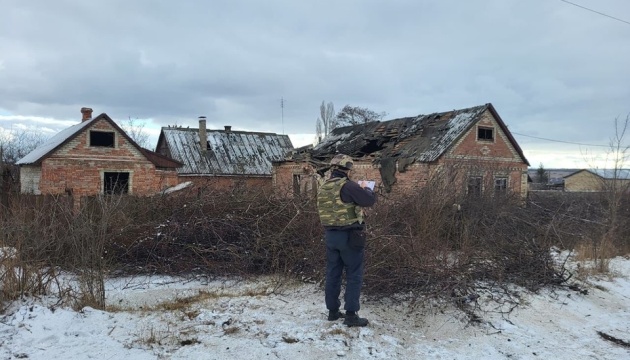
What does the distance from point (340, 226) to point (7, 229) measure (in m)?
3.76

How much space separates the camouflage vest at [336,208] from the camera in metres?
4.44

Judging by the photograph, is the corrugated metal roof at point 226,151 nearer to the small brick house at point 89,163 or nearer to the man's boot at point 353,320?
→ the small brick house at point 89,163

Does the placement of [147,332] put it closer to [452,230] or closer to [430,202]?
[430,202]

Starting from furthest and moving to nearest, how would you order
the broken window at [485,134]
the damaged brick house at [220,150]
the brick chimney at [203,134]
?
the brick chimney at [203,134] < the damaged brick house at [220,150] < the broken window at [485,134]

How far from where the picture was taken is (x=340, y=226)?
14.6ft

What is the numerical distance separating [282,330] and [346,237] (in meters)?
1.07

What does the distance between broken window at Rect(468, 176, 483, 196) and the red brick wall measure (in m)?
13.3

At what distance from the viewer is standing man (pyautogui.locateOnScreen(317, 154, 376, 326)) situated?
173 inches

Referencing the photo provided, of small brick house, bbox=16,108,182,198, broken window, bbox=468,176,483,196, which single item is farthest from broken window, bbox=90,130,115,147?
broken window, bbox=468,176,483,196

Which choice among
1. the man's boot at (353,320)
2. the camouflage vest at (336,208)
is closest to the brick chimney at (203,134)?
the camouflage vest at (336,208)

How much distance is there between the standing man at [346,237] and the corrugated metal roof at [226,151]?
20.3 metres

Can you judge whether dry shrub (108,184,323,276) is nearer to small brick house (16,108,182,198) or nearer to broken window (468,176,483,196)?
broken window (468,176,483,196)

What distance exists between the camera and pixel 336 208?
4477 mm

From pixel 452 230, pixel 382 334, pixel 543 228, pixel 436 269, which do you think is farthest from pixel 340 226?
pixel 543 228
